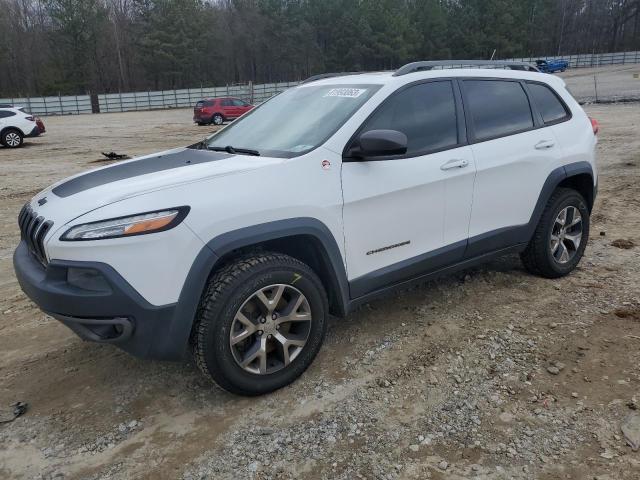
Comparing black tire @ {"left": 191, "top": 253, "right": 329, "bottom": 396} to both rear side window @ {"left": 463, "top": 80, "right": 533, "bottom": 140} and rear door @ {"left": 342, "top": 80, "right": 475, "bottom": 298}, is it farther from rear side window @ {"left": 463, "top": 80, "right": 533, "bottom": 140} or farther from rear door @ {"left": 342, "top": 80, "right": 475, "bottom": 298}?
rear side window @ {"left": 463, "top": 80, "right": 533, "bottom": 140}

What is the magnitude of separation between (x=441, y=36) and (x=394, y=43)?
9.32 m

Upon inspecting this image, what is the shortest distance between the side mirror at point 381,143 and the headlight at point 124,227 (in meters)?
1.19

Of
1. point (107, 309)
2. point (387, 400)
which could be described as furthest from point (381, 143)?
point (107, 309)

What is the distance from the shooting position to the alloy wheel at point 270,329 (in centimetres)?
297

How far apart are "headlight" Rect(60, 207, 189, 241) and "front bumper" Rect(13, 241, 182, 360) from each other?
0.14 meters

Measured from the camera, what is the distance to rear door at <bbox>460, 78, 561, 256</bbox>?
3.96 metres

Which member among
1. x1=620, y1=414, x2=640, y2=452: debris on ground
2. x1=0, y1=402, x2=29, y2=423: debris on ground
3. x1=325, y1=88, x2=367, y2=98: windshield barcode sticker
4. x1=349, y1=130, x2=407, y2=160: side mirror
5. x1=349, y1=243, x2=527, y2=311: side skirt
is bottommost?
x1=0, y1=402, x2=29, y2=423: debris on ground

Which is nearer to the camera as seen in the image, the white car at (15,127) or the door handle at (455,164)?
the door handle at (455,164)

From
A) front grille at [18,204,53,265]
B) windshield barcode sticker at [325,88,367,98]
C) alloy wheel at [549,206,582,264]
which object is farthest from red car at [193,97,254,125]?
front grille at [18,204,53,265]

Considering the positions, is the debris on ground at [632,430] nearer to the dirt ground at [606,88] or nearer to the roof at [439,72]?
the roof at [439,72]

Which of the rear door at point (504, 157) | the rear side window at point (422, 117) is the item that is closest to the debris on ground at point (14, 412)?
the rear side window at point (422, 117)

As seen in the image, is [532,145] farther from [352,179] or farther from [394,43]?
[394,43]

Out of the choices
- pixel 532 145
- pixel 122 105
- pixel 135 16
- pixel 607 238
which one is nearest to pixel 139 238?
pixel 532 145

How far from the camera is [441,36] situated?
73250 mm
